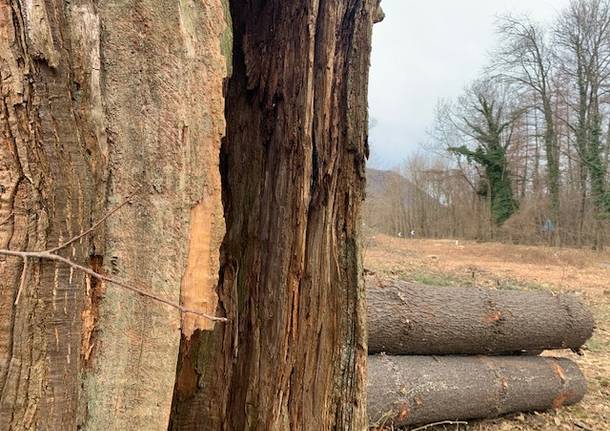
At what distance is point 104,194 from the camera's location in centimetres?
124

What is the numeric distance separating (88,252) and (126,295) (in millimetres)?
135

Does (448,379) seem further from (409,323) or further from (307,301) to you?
(307,301)

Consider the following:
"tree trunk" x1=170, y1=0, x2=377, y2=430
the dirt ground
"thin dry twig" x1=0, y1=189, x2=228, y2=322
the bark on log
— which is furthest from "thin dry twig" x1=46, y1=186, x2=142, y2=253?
the dirt ground

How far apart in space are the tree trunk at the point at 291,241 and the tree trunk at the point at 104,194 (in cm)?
40

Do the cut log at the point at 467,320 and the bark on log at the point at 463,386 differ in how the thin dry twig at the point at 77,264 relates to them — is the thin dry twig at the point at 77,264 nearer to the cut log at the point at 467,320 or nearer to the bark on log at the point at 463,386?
the bark on log at the point at 463,386

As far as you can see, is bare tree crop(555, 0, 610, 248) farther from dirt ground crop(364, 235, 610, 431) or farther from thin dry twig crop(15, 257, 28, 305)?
thin dry twig crop(15, 257, 28, 305)

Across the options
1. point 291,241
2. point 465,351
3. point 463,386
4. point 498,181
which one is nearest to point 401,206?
point 498,181

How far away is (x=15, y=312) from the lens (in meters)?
1.08

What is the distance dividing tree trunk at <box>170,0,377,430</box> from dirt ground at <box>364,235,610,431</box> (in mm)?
2369

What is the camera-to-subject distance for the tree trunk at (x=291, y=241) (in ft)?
5.61

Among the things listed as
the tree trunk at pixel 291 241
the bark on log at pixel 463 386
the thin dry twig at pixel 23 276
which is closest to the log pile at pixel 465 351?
the bark on log at pixel 463 386

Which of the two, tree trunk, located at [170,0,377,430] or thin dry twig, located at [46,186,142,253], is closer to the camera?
thin dry twig, located at [46,186,142,253]

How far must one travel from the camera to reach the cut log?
150 inches

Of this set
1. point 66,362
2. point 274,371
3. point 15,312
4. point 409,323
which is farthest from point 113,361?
point 409,323
